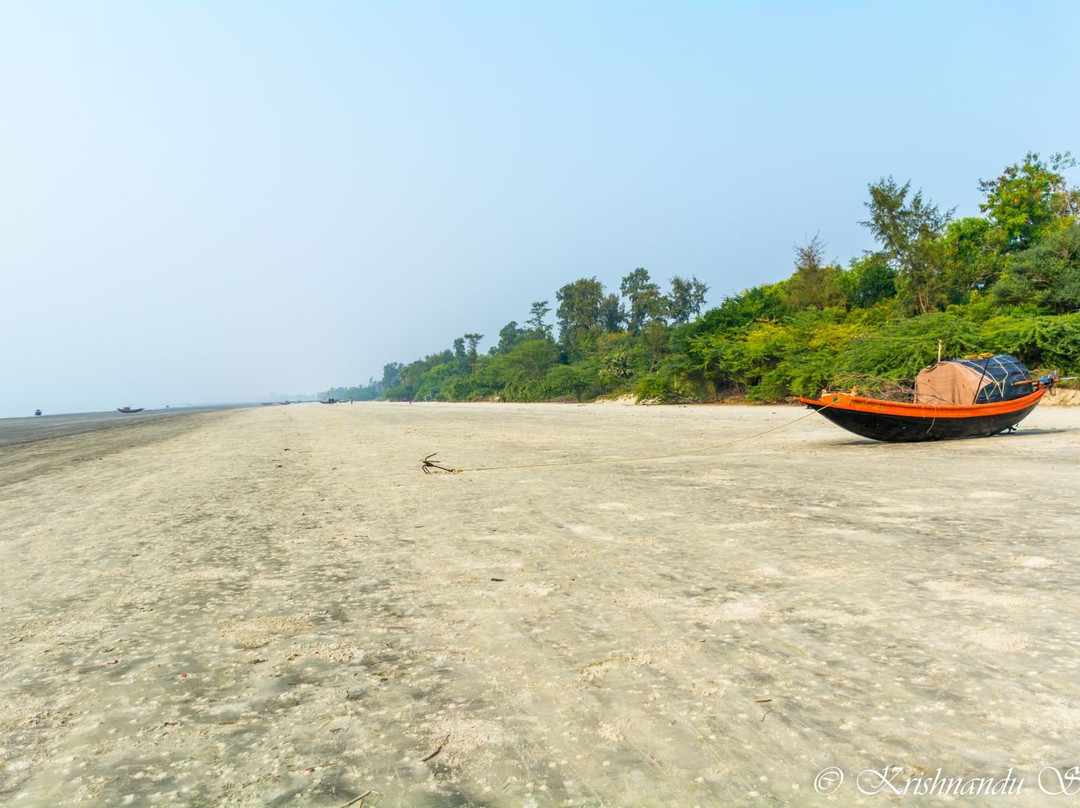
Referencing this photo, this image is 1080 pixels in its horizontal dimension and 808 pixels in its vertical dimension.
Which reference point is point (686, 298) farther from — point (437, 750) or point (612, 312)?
point (437, 750)

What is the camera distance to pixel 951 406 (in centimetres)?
1124

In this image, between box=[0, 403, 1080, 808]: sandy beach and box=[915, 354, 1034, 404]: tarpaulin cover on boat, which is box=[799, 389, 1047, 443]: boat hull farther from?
box=[0, 403, 1080, 808]: sandy beach

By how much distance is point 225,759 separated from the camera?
200 cm

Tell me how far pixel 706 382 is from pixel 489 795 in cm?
3958

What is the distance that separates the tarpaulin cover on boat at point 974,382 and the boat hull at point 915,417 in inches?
7.7

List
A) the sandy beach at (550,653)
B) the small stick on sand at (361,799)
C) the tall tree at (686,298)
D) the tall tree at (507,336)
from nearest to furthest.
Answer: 1. the small stick on sand at (361,799)
2. the sandy beach at (550,653)
3. the tall tree at (686,298)
4. the tall tree at (507,336)

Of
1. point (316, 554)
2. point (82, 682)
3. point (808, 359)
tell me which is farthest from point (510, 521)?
point (808, 359)

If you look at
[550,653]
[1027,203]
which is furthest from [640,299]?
[550,653]

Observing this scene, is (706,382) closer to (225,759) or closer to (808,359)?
(808,359)

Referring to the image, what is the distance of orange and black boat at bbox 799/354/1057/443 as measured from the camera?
11117 millimetres

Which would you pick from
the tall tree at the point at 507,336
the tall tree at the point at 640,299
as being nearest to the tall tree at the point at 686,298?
the tall tree at the point at 640,299

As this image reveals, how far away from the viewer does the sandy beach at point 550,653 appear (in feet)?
6.20

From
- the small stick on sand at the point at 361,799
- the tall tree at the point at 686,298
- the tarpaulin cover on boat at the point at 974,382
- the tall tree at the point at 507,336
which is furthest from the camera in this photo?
the tall tree at the point at 507,336

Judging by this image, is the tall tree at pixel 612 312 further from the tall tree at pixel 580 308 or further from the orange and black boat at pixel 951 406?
the orange and black boat at pixel 951 406
